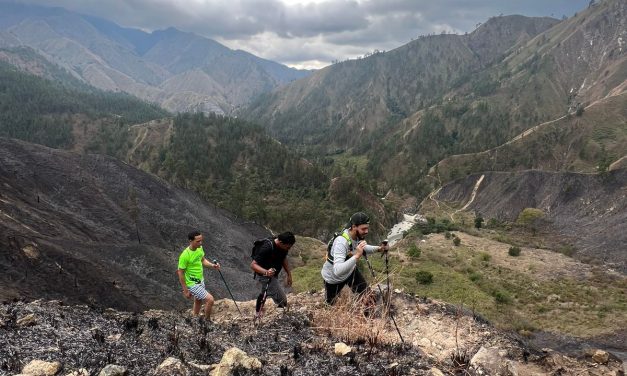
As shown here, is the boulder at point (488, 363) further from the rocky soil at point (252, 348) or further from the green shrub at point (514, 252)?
the green shrub at point (514, 252)

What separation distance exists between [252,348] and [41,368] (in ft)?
12.2

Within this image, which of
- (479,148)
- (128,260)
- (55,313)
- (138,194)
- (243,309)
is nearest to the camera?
(55,313)

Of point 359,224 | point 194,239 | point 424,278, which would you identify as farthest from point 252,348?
point 424,278

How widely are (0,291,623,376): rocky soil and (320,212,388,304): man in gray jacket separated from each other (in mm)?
703

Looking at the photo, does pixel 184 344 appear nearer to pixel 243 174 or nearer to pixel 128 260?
pixel 128 260

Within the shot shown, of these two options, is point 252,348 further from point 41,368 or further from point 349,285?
point 41,368

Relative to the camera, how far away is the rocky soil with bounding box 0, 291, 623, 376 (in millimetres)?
6879

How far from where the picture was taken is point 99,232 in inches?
1264

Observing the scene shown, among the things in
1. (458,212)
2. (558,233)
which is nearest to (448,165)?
(458,212)

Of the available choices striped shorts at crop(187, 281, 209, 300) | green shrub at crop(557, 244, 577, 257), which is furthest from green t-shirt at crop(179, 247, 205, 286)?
green shrub at crop(557, 244, 577, 257)

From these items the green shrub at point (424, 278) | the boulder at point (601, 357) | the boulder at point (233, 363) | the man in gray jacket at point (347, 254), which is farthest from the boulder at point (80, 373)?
the green shrub at point (424, 278)

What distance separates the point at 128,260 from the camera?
27703 mm

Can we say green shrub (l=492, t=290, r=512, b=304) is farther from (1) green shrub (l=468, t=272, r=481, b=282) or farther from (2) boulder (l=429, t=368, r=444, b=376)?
(2) boulder (l=429, t=368, r=444, b=376)

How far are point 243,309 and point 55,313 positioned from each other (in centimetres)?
732
